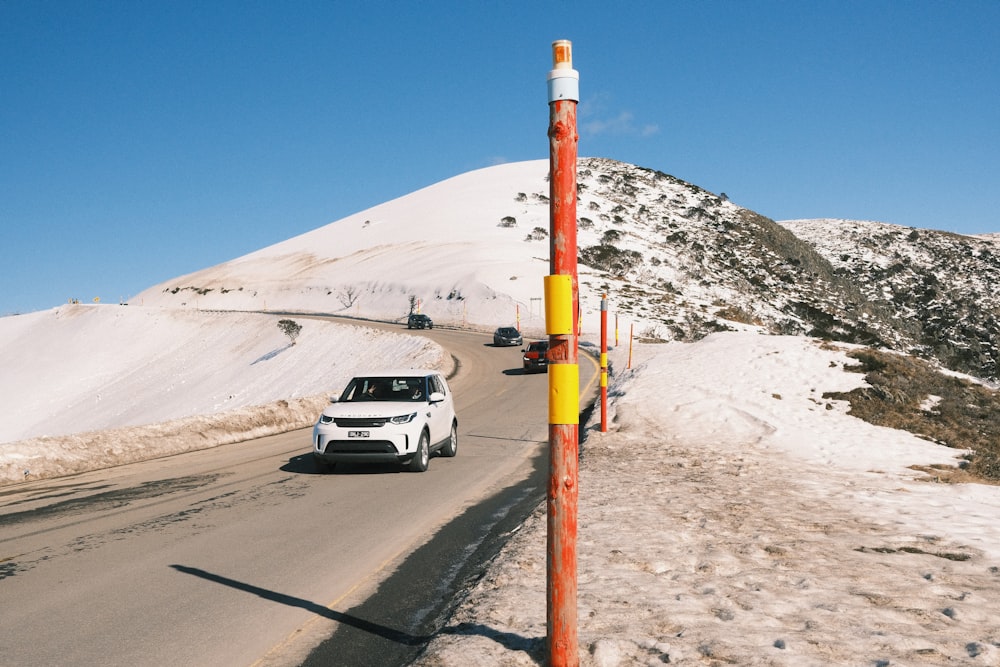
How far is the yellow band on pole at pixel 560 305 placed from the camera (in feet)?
13.7

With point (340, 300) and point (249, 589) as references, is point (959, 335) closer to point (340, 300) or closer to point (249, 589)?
point (340, 300)

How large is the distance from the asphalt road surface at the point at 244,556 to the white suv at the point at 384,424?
405 mm

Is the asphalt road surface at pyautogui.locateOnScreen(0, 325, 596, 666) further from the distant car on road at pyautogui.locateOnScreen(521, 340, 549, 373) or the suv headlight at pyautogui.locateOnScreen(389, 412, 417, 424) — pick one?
the distant car on road at pyautogui.locateOnScreen(521, 340, 549, 373)

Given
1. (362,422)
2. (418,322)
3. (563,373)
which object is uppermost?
(418,322)

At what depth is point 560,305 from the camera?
421cm

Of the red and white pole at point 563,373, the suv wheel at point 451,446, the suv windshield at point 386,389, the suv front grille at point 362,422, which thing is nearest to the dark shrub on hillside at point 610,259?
the suv wheel at point 451,446

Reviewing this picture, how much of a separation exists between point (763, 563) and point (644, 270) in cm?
7446

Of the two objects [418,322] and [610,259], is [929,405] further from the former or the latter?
[610,259]

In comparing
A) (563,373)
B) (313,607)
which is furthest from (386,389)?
(563,373)

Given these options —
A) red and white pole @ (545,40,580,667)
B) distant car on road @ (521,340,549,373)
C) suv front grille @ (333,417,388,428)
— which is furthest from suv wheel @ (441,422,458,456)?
distant car on road @ (521,340,549,373)

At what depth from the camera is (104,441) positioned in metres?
14.8

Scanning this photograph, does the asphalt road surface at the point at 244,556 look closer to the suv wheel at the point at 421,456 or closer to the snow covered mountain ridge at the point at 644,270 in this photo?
the suv wheel at the point at 421,456

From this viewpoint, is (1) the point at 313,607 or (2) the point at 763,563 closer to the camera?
(1) the point at 313,607

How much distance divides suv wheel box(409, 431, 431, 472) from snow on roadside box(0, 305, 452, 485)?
26.2 feet
